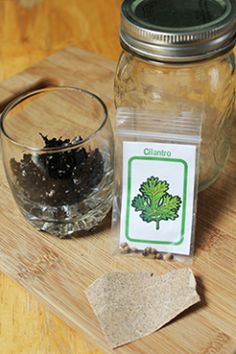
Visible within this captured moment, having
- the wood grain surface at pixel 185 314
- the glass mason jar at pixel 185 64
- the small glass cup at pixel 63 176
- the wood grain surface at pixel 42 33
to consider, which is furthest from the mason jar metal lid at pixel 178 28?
the wood grain surface at pixel 42 33

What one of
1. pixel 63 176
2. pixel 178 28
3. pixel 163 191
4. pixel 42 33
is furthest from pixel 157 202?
pixel 42 33

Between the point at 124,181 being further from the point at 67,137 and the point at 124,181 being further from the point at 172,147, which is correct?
the point at 67,137

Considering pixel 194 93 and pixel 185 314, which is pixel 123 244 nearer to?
pixel 185 314

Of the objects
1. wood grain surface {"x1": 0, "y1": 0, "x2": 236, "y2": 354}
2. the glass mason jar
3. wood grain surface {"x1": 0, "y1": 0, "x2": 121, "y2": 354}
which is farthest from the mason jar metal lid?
wood grain surface {"x1": 0, "y1": 0, "x2": 121, "y2": 354}

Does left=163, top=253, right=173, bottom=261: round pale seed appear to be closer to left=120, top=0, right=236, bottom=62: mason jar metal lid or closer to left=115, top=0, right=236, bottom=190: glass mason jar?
left=115, top=0, right=236, bottom=190: glass mason jar

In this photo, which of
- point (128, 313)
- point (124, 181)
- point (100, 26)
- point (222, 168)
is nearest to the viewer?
point (128, 313)

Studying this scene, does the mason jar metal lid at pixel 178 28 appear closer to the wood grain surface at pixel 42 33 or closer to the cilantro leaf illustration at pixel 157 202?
the cilantro leaf illustration at pixel 157 202

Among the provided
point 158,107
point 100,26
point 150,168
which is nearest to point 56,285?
point 150,168
